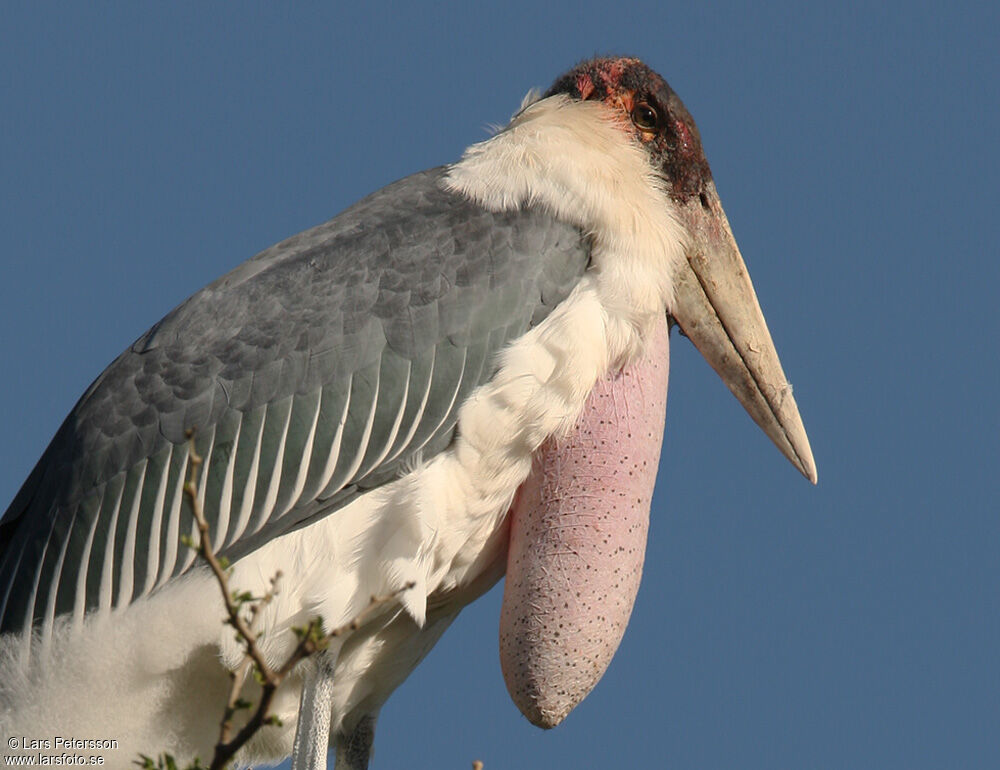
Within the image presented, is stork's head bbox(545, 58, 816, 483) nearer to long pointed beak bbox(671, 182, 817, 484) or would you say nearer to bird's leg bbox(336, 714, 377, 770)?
long pointed beak bbox(671, 182, 817, 484)

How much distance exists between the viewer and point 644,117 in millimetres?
4680

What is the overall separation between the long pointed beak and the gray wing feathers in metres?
0.47

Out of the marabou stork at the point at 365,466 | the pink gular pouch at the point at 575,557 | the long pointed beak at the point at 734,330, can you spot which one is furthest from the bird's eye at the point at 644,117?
the pink gular pouch at the point at 575,557

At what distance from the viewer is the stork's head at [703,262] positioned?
446 cm

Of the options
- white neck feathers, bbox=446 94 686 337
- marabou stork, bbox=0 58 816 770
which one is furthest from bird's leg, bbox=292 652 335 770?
white neck feathers, bbox=446 94 686 337

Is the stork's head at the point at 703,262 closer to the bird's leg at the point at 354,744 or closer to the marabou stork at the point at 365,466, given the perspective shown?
the marabou stork at the point at 365,466

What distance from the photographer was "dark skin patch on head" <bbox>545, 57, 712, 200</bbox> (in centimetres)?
462

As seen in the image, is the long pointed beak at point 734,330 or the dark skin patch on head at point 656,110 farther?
the dark skin patch on head at point 656,110

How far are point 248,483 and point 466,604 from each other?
32.1 inches

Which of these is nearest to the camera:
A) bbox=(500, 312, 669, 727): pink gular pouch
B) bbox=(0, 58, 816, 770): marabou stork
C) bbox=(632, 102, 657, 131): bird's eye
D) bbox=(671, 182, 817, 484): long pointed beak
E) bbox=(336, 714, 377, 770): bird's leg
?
bbox=(0, 58, 816, 770): marabou stork

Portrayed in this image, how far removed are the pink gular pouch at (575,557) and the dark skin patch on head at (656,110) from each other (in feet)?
2.26

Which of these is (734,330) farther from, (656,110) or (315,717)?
(315,717)

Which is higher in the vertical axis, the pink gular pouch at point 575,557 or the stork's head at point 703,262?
the stork's head at point 703,262

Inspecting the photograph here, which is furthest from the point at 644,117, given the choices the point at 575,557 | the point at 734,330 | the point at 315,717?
the point at 315,717
